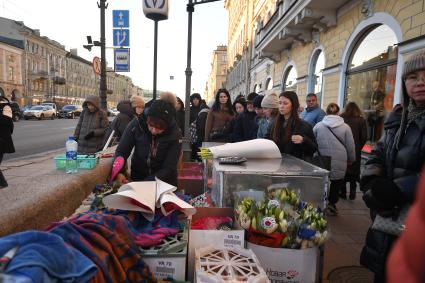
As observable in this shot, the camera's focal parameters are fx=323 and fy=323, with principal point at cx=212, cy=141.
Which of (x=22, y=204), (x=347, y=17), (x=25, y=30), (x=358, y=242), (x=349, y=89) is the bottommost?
(x=358, y=242)

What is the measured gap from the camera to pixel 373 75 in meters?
7.91

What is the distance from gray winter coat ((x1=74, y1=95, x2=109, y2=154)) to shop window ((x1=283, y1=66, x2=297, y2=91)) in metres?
10.5

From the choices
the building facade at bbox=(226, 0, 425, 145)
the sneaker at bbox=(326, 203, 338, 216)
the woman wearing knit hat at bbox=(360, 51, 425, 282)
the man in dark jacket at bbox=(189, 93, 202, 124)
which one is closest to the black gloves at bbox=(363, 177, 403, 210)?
the woman wearing knit hat at bbox=(360, 51, 425, 282)

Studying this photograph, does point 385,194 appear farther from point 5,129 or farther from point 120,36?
point 120,36

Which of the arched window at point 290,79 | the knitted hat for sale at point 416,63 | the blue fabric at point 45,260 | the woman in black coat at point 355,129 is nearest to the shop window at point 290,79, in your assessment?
the arched window at point 290,79

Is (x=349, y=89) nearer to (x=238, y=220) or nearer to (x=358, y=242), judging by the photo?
(x=358, y=242)

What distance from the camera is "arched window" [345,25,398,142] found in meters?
7.14

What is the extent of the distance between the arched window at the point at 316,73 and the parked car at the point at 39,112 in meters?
29.9

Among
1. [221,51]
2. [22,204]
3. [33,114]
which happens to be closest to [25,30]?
[33,114]

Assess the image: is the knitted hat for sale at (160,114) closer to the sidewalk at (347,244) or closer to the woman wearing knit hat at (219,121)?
the sidewalk at (347,244)

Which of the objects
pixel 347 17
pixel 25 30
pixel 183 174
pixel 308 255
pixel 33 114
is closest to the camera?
pixel 308 255

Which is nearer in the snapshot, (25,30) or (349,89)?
(349,89)

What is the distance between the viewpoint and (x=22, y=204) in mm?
1936

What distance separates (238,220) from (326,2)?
9.01 m
